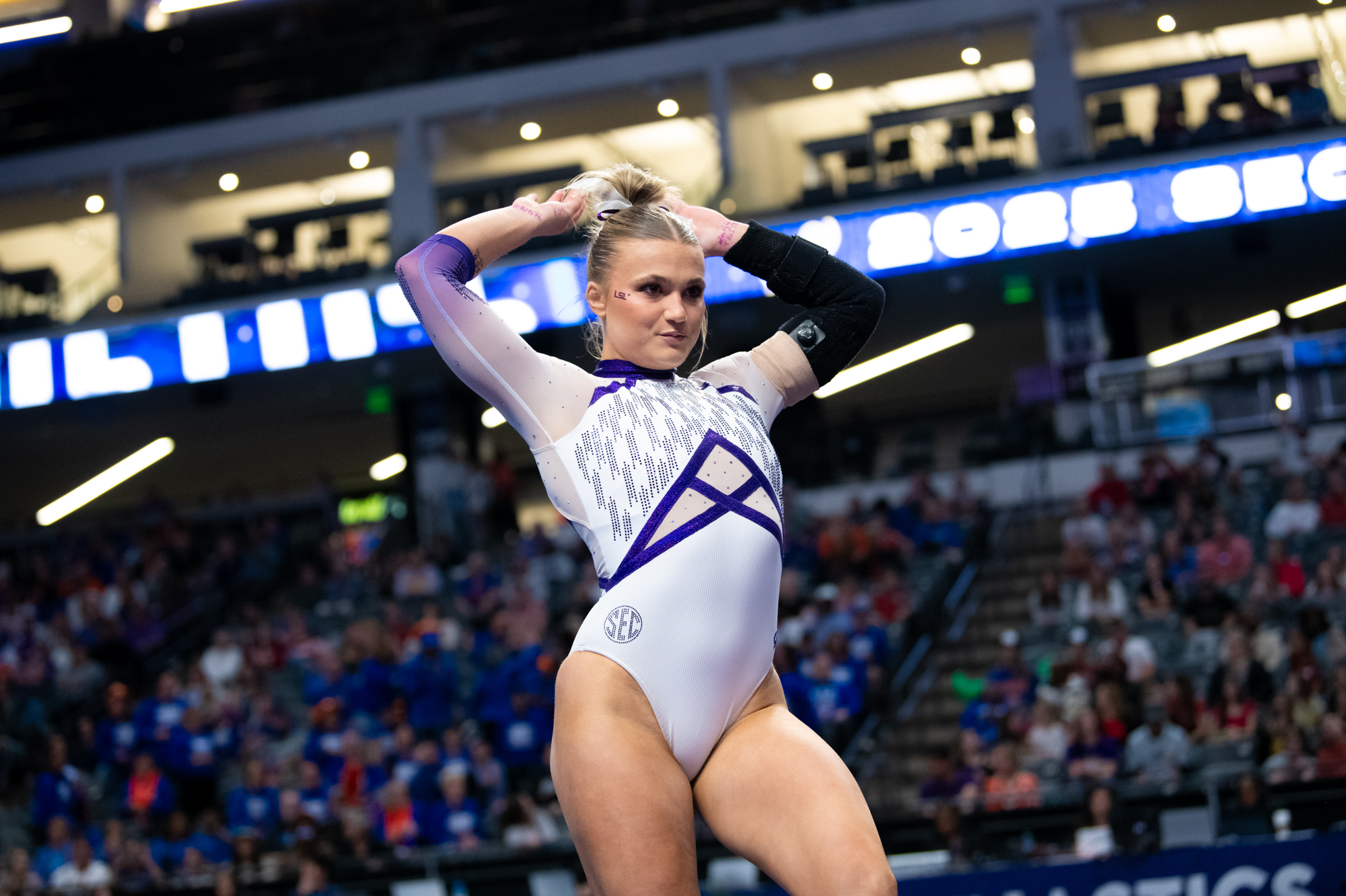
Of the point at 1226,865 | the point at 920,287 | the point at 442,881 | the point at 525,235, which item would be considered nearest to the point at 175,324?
the point at 920,287

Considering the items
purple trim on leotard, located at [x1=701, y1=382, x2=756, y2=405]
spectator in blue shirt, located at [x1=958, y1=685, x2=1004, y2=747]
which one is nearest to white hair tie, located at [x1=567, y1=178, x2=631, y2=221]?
purple trim on leotard, located at [x1=701, y1=382, x2=756, y2=405]

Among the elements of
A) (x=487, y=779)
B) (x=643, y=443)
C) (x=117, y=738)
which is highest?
(x=643, y=443)

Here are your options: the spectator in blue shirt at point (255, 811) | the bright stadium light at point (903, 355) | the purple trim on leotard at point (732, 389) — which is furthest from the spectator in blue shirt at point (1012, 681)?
the bright stadium light at point (903, 355)

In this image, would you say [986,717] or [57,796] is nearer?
[986,717]

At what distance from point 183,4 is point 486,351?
68.8 ft

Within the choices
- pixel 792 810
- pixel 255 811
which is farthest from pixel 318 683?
pixel 792 810

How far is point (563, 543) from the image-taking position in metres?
15.9

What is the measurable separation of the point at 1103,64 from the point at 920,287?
14.1 feet

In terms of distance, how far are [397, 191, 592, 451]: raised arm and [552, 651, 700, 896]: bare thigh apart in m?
0.52

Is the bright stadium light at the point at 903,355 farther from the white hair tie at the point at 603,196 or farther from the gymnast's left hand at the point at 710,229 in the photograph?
the white hair tie at the point at 603,196

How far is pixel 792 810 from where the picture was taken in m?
2.65

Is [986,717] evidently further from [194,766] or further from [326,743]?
[194,766]

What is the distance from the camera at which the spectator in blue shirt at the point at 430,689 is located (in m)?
12.4

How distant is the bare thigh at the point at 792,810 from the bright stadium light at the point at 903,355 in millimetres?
18702
